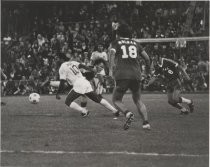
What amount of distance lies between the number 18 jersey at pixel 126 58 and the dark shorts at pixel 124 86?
0.31ft

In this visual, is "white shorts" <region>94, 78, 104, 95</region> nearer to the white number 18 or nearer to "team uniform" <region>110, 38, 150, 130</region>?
"team uniform" <region>110, 38, 150, 130</region>

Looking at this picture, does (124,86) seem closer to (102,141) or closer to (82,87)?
(102,141)

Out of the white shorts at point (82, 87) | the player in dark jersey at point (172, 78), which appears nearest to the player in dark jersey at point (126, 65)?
the white shorts at point (82, 87)

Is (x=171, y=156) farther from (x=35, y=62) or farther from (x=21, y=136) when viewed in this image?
(x=35, y=62)

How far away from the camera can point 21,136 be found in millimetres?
11422

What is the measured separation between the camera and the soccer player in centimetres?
1458

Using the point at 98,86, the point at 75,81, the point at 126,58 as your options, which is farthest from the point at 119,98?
the point at 98,86

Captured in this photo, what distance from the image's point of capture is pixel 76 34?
3347 cm

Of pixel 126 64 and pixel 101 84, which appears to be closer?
pixel 126 64

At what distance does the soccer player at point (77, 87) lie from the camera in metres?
14.6

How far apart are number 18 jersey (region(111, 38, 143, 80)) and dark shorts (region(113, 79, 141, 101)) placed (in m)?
0.09

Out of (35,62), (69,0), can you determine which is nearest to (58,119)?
(35,62)

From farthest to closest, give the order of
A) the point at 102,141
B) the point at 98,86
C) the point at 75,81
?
1. the point at 98,86
2. the point at 75,81
3. the point at 102,141

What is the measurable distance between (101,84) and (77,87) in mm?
7990
